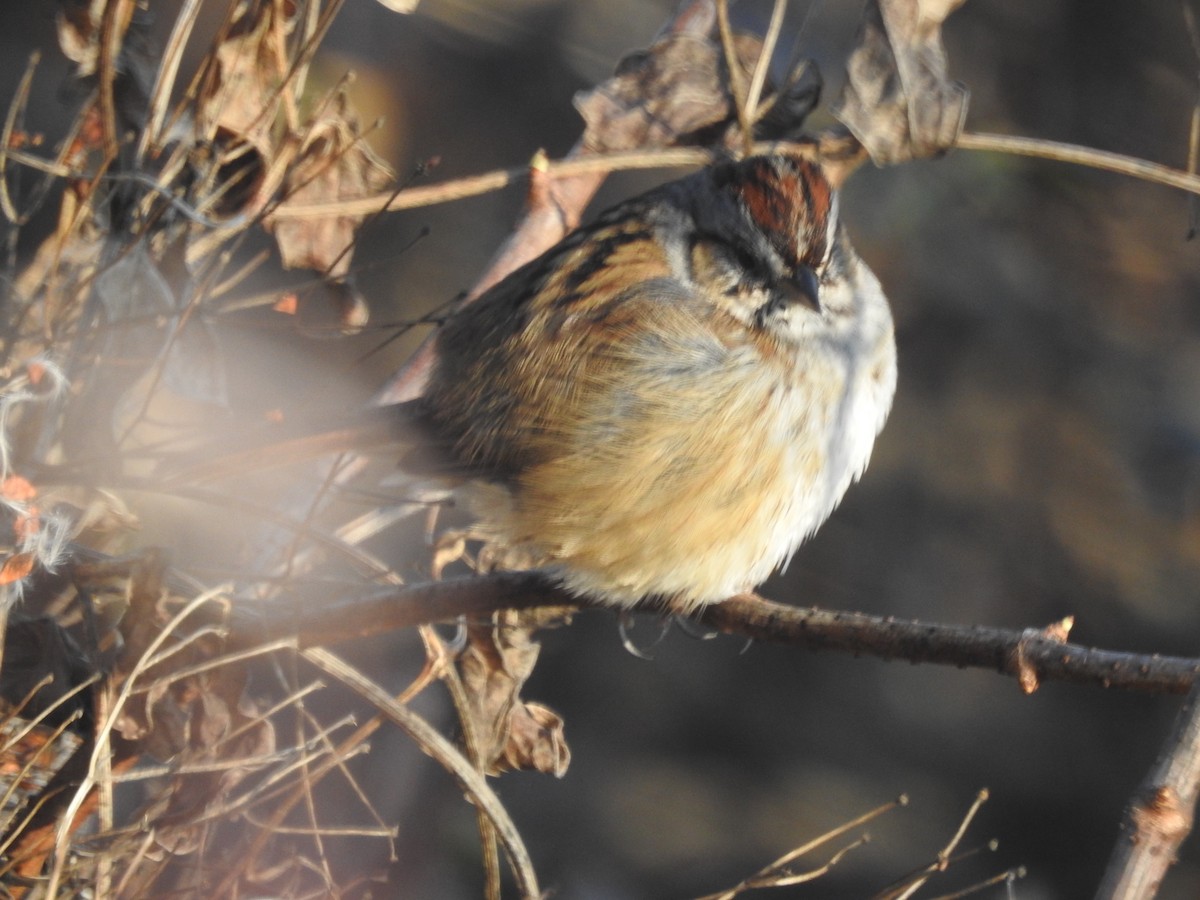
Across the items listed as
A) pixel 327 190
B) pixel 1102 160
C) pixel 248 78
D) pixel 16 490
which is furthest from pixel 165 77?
pixel 1102 160

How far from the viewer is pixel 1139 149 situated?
4801mm

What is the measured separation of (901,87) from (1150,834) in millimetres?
1915

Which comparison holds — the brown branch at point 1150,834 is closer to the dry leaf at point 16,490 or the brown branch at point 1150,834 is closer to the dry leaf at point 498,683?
the dry leaf at point 498,683

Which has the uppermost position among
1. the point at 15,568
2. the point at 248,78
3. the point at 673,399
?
the point at 248,78

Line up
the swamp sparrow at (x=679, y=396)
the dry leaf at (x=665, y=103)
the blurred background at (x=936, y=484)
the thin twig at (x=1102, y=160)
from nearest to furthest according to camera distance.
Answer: the swamp sparrow at (x=679, y=396), the thin twig at (x=1102, y=160), the dry leaf at (x=665, y=103), the blurred background at (x=936, y=484)

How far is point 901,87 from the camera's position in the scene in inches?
114

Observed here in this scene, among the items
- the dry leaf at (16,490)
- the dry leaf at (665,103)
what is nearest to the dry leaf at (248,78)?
the dry leaf at (665,103)

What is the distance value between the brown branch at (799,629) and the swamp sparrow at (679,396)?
13 centimetres

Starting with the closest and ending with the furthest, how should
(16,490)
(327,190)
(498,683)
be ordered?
(16,490) → (498,683) → (327,190)

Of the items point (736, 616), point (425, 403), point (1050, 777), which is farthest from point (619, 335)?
point (1050, 777)

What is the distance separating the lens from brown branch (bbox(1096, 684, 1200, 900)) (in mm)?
1375

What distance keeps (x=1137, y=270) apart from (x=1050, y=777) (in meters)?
1.84

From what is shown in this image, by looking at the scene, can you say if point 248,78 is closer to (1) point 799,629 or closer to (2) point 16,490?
(2) point 16,490

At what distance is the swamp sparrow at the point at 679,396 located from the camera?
2.42 meters
